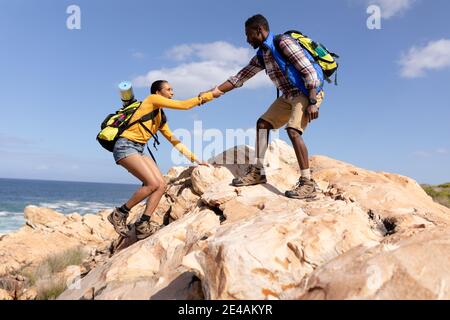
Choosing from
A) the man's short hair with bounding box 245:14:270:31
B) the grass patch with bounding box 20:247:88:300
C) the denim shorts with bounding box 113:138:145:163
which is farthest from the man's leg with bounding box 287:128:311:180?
the grass patch with bounding box 20:247:88:300

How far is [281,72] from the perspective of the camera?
6.05 metres

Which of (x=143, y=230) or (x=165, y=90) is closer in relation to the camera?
(x=165, y=90)

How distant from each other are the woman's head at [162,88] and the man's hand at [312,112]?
2.45 meters

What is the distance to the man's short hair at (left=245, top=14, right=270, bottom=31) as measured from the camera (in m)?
5.86

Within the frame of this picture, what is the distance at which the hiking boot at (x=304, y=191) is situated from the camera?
589cm

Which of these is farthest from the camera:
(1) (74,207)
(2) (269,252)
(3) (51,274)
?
(1) (74,207)

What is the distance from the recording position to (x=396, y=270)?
3.05 metres

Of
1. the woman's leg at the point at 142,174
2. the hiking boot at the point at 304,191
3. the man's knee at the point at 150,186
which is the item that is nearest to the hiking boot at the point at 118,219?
the woman's leg at the point at 142,174

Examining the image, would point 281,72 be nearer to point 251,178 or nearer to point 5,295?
A: point 251,178

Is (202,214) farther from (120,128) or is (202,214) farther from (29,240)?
(29,240)

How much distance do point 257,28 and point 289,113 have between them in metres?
1.55

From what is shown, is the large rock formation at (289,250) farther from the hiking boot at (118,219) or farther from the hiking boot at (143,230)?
the hiking boot at (118,219)

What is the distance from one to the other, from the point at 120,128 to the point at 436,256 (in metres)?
4.95

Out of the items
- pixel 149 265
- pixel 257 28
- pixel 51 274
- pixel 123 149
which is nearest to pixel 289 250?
pixel 149 265
